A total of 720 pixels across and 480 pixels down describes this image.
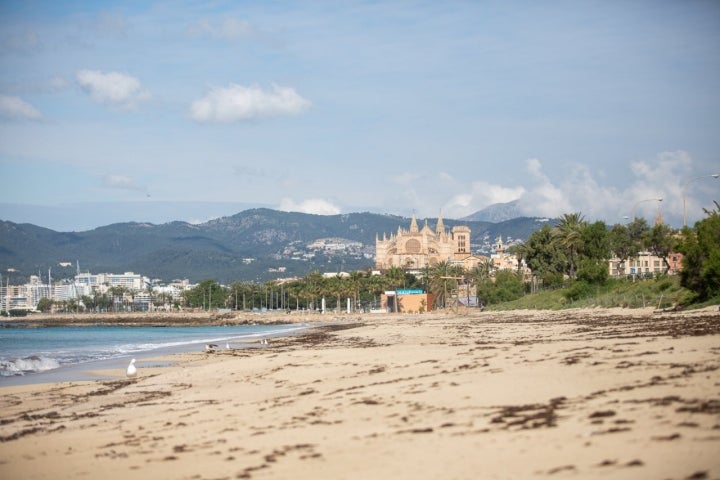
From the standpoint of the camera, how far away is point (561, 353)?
19.5m

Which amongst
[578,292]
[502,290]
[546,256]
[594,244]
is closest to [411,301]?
[502,290]

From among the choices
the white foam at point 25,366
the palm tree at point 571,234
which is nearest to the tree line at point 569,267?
the palm tree at point 571,234

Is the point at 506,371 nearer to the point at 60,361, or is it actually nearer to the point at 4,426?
the point at 4,426

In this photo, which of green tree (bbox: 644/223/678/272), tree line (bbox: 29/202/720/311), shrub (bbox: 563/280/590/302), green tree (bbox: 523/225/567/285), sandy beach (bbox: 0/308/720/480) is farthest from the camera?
green tree (bbox: 523/225/567/285)

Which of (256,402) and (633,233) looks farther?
(633,233)

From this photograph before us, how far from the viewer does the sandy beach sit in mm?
9703

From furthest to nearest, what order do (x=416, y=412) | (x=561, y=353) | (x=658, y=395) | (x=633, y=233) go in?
(x=633, y=233) < (x=561, y=353) < (x=416, y=412) < (x=658, y=395)

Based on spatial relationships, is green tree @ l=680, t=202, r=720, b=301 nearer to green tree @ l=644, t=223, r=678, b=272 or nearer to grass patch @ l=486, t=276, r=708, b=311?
grass patch @ l=486, t=276, r=708, b=311

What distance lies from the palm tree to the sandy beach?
6400 cm

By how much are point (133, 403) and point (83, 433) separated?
437cm

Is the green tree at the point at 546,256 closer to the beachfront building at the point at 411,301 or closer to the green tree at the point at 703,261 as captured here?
the beachfront building at the point at 411,301

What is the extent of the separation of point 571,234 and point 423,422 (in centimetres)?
7445

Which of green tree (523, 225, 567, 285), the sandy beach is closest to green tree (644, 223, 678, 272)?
green tree (523, 225, 567, 285)

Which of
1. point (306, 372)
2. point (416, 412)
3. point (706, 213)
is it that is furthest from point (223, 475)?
point (706, 213)
